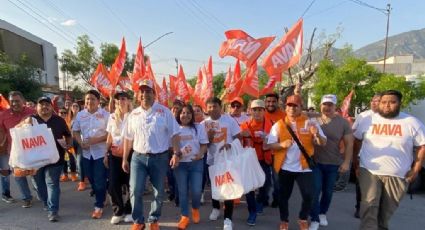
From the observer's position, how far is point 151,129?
4.20 meters

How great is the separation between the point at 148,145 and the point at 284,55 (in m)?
3.47

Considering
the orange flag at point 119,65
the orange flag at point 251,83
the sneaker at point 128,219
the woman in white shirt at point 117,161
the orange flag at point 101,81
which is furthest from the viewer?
the orange flag at point 101,81

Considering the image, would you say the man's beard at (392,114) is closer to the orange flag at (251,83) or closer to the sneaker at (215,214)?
the sneaker at (215,214)

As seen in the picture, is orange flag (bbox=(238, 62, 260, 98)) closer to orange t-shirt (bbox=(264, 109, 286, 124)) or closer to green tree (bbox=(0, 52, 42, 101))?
orange t-shirt (bbox=(264, 109, 286, 124))

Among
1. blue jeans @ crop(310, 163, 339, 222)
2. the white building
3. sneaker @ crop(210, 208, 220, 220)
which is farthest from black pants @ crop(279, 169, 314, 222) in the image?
the white building

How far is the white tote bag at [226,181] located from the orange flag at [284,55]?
2633 millimetres

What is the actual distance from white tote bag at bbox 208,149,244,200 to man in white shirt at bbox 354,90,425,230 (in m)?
1.55

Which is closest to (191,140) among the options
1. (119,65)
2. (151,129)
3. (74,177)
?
(151,129)

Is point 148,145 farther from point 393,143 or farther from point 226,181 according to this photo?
point 393,143

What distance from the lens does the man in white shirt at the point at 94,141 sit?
510 centimetres

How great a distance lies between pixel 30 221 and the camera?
16.1ft

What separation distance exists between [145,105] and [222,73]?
50048 millimetres

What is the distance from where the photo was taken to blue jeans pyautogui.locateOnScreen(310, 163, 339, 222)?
4.61 meters

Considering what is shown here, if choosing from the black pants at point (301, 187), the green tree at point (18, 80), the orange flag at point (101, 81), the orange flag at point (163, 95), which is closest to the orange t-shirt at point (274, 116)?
the black pants at point (301, 187)
